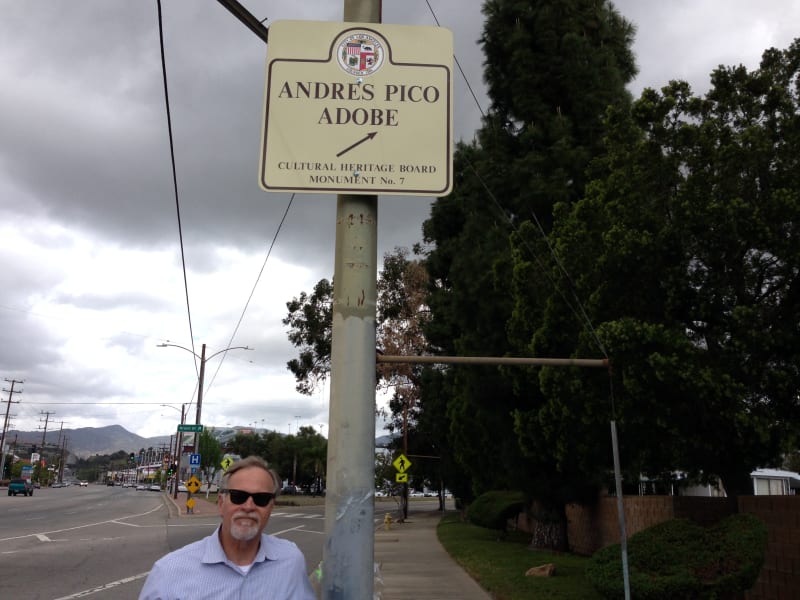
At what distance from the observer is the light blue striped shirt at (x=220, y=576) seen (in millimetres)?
1933

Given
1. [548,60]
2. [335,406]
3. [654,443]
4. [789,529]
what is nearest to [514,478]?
[654,443]

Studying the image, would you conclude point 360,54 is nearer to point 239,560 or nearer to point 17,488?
point 239,560

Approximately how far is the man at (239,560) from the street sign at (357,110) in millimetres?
1211

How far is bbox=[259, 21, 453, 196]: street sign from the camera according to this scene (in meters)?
2.79

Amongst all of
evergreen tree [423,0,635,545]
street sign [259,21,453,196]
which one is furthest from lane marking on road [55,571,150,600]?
street sign [259,21,453,196]

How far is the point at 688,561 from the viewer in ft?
26.5

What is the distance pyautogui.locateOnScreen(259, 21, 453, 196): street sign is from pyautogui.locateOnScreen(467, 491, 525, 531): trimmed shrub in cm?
2227

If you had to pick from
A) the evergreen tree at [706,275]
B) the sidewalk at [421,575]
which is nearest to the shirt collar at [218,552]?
the evergreen tree at [706,275]

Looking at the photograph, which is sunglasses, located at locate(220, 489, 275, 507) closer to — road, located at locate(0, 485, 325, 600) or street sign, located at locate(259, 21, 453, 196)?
street sign, located at locate(259, 21, 453, 196)

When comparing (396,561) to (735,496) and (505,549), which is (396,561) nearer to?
(505,549)

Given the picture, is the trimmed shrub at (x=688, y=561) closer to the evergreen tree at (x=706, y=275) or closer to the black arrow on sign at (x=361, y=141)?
the evergreen tree at (x=706, y=275)

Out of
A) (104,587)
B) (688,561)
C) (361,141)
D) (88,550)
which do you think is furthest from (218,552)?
(88,550)

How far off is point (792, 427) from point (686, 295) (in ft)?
6.93

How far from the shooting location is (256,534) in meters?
2.10
